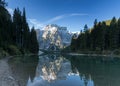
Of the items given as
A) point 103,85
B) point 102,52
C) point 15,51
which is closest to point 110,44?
point 102,52

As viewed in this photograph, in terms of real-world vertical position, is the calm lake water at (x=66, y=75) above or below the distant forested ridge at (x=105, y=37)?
below

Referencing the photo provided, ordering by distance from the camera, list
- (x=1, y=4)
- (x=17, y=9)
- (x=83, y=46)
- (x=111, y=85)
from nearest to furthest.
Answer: (x=111, y=85) < (x=1, y=4) < (x=17, y=9) < (x=83, y=46)

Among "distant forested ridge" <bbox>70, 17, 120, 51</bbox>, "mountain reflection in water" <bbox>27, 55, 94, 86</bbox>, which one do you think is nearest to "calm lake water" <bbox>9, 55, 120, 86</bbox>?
"mountain reflection in water" <bbox>27, 55, 94, 86</bbox>

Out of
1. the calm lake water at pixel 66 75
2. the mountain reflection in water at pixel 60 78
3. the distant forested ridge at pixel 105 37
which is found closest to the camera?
the mountain reflection in water at pixel 60 78

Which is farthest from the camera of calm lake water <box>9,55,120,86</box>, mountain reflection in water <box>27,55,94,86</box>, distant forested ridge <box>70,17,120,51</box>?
distant forested ridge <box>70,17,120,51</box>

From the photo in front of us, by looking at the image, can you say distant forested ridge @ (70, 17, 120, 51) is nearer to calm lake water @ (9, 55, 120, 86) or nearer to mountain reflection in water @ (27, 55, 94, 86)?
calm lake water @ (9, 55, 120, 86)

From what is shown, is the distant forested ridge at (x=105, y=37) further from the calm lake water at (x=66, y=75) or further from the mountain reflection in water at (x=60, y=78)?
the mountain reflection in water at (x=60, y=78)

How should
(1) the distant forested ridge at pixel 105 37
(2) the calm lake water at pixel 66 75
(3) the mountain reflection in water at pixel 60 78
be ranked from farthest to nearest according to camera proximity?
(1) the distant forested ridge at pixel 105 37
(2) the calm lake water at pixel 66 75
(3) the mountain reflection in water at pixel 60 78

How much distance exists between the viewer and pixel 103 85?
14.0m

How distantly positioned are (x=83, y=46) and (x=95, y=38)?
15974 mm

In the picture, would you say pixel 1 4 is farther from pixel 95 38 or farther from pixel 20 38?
Answer: pixel 95 38

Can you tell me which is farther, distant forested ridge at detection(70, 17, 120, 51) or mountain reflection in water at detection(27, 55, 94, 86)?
distant forested ridge at detection(70, 17, 120, 51)

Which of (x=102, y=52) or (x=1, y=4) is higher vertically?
(x=1, y=4)

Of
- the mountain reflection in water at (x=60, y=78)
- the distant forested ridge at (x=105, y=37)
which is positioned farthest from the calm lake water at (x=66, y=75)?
the distant forested ridge at (x=105, y=37)
